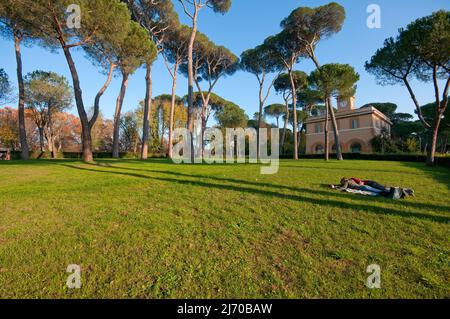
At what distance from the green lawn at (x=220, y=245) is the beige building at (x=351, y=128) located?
Answer: 101 ft

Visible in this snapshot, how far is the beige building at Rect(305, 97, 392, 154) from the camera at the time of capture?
31.7 metres

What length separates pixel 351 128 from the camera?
33688 mm

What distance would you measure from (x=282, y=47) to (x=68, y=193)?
2443 centimetres

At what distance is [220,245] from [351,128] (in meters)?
38.0

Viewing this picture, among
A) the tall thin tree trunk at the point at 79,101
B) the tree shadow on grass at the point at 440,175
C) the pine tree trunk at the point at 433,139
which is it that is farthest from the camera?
the pine tree trunk at the point at 433,139

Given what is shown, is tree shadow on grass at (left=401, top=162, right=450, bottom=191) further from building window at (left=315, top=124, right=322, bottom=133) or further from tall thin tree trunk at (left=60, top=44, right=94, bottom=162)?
building window at (left=315, top=124, right=322, bottom=133)

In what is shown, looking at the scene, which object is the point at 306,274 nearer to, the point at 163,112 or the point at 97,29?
the point at 97,29

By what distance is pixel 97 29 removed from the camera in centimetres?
1137

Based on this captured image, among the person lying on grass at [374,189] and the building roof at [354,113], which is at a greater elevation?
the building roof at [354,113]

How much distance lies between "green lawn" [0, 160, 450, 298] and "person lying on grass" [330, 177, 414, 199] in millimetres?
330

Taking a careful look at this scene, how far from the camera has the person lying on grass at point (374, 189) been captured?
15.9 feet

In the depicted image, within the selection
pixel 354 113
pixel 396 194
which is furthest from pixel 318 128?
pixel 396 194

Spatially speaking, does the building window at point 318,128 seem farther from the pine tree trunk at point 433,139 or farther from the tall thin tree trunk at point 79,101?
the tall thin tree trunk at point 79,101

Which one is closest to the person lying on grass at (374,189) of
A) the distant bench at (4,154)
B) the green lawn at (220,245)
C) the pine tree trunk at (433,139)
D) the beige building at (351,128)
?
the green lawn at (220,245)
